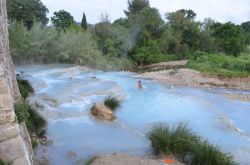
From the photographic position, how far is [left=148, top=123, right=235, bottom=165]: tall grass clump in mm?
10078

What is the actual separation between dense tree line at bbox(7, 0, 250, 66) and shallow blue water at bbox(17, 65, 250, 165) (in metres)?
7.49

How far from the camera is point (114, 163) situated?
33.6ft

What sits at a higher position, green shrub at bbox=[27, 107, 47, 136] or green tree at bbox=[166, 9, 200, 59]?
green tree at bbox=[166, 9, 200, 59]

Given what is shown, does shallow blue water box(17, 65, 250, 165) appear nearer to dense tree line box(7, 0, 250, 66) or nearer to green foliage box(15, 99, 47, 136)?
green foliage box(15, 99, 47, 136)

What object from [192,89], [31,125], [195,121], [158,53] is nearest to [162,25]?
[158,53]

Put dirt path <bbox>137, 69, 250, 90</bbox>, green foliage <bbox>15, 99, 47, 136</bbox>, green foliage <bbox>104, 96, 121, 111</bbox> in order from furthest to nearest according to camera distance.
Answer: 1. dirt path <bbox>137, 69, 250, 90</bbox>
2. green foliage <bbox>104, 96, 121, 111</bbox>
3. green foliage <bbox>15, 99, 47, 136</bbox>

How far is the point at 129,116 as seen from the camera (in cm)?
1706

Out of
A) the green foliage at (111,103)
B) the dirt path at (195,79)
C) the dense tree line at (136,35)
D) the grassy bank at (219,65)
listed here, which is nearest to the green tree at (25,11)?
the dense tree line at (136,35)

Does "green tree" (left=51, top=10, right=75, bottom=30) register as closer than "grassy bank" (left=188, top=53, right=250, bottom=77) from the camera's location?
No

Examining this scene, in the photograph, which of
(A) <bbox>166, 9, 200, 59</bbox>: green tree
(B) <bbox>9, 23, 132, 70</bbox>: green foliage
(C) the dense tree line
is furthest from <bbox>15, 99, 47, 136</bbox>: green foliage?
(A) <bbox>166, 9, 200, 59</bbox>: green tree

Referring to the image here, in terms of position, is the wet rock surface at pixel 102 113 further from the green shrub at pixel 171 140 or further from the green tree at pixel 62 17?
the green tree at pixel 62 17

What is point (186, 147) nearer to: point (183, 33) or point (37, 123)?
point (37, 123)

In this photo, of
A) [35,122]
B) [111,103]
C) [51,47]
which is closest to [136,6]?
[51,47]

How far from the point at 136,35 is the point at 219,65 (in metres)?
11.7
